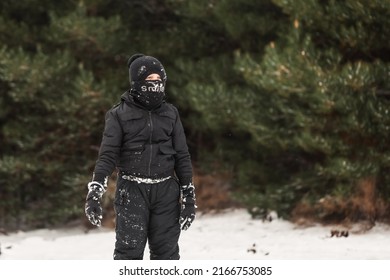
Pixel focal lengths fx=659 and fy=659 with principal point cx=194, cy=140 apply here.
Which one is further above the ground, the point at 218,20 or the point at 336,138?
the point at 218,20

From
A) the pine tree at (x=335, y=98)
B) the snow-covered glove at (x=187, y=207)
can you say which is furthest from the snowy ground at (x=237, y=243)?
the snow-covered glove at (x=187, y=207)

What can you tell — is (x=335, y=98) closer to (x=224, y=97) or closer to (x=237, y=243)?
(x=224, y=97)

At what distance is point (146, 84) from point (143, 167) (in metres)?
0.64

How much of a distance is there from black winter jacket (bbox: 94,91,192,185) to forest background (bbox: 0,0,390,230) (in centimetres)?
370

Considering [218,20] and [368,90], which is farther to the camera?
[218,20]

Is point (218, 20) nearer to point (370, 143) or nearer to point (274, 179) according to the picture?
point (274, 179)

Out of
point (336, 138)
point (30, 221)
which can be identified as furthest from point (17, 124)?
point (336, 138)

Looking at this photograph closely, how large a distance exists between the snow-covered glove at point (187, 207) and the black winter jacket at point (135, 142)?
240 mm

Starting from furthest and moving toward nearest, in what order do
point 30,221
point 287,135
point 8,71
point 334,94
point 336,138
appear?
point 30,221
point 8,71
point 287,135
point 336,138
point 334,94

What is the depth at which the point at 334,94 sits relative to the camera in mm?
8328

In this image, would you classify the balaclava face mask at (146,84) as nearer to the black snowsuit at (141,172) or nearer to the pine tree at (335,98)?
the black snowsuit at (141,172)

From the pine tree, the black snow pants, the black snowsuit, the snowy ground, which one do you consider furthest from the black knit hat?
the pine tree

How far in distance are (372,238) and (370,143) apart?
127 cm

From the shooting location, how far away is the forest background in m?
8.53
